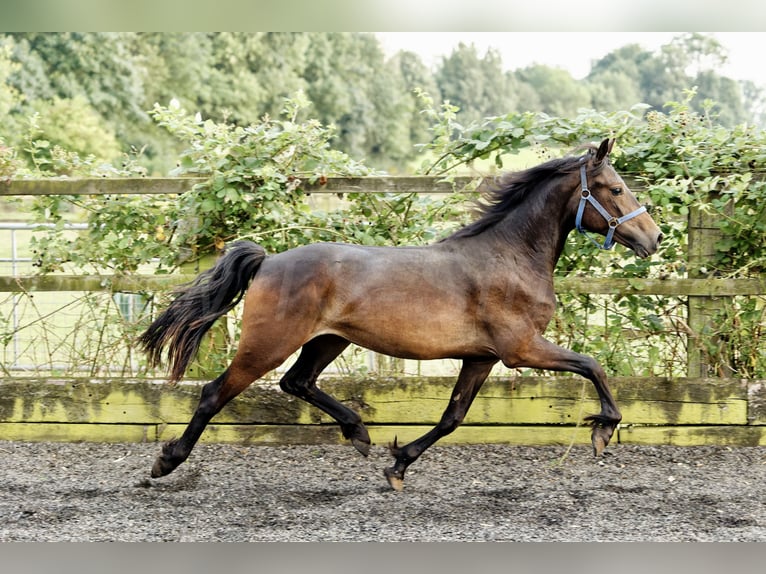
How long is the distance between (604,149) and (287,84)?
169 ft

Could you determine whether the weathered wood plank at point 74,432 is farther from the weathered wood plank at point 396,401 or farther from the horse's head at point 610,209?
the horse's head at point 610,209

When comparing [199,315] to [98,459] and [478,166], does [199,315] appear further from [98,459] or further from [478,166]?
[478,166]

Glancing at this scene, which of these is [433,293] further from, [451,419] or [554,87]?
[554,87]

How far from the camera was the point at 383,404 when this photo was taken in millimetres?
5812

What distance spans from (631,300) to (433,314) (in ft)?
5.87

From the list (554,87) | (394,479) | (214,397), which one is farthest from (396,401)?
(554,87)

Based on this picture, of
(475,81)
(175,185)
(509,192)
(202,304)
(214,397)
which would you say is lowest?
(214,397)

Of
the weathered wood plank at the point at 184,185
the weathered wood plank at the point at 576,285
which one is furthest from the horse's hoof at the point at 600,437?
the weathered wood plank at the point at 184,185

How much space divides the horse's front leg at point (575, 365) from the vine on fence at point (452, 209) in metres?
1.16

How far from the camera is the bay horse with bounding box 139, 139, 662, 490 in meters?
4.63

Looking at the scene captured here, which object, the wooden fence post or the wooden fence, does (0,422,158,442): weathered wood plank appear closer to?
the wooden fence

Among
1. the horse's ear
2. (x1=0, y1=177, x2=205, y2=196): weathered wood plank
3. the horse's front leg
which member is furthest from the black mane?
(x1=0, y1=177, x2=205, y2=196): weathered wood plank

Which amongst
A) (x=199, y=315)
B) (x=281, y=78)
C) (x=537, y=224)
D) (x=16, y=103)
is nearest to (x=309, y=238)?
(x=199, y=315)

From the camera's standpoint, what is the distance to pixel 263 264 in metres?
4.74
